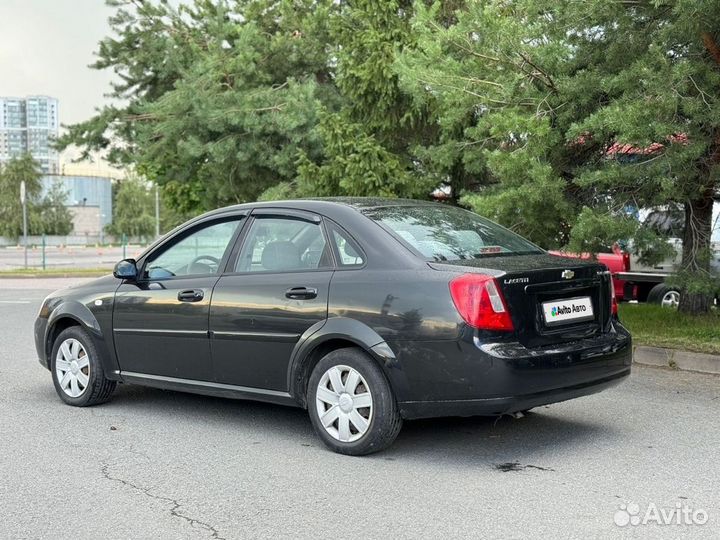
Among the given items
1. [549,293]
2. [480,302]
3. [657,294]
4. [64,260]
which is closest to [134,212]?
[64,260]

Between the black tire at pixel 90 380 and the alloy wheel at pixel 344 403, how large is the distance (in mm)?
2224

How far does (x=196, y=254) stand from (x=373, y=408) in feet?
6.64

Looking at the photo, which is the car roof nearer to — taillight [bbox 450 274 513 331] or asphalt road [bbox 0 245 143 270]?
taillight [bbox 450 274 513 331]

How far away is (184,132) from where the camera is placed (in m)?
19.8

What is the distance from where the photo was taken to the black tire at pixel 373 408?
17.7 ft

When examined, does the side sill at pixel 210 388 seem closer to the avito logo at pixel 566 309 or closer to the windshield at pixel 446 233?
the windshield at pixel 446 233

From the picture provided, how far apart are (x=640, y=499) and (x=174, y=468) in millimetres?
2599

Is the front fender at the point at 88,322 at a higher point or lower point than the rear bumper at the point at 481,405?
higher

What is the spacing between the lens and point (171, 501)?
4.71 metres

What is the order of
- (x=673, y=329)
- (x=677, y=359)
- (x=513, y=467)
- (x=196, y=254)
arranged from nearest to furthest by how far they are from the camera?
1. (x=513, y=467)
2. (x=196, y=254)
3. (x=677, y=359)
4. (x=673, y=329)

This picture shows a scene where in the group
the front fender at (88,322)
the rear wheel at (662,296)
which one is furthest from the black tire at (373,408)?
the rear wheel at (662,296)

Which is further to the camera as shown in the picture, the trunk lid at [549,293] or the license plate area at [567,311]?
the license plate area at [567,311]

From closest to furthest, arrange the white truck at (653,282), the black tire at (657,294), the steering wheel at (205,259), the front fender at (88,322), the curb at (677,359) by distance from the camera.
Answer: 1. the steering wheel at (205,259)
2. the front fender at (88,322)
3. the curb at (677,359)
4. the white truck at (653,282)
5. the black tire at (657,294)

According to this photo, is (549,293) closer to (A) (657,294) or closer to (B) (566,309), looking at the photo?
(B) (566,309)
